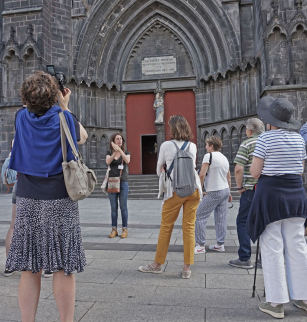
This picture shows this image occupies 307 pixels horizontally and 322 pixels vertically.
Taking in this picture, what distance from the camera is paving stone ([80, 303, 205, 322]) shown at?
247 cm

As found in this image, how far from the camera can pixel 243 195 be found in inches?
157

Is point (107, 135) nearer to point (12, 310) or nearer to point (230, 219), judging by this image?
point (230, 219)

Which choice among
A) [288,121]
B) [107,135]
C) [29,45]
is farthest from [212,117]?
[288,121]

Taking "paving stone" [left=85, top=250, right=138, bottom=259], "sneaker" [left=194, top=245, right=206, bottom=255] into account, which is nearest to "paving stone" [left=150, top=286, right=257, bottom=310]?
"paving stone" [left=85, top=250, right=138, bottom=259]

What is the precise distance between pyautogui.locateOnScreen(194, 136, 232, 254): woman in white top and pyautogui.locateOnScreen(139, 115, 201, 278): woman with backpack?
1014 mm

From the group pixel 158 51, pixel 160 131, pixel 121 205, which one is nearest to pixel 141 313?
pixel 121 205

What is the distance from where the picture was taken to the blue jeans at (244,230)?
387cm

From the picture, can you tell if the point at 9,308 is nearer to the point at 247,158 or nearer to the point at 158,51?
the point at 247,158

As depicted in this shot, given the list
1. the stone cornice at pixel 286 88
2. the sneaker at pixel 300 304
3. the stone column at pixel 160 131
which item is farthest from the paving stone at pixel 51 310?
the stone column at pixel 160 131

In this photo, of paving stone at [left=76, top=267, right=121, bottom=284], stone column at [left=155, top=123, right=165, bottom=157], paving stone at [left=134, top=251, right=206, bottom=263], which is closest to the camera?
paving stone at [left=76, top=267, right=121, bottom=284]

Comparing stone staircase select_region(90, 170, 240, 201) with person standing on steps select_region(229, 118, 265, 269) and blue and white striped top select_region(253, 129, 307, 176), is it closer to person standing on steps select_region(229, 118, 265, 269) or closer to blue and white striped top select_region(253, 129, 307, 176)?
person standing on steps select_region(229, 118, 265, 269)

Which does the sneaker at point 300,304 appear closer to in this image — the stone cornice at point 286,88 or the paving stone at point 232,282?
the paving stone at point 232,282

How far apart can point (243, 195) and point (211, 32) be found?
13.2 m

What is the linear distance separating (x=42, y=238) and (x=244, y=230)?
261 centimetres
